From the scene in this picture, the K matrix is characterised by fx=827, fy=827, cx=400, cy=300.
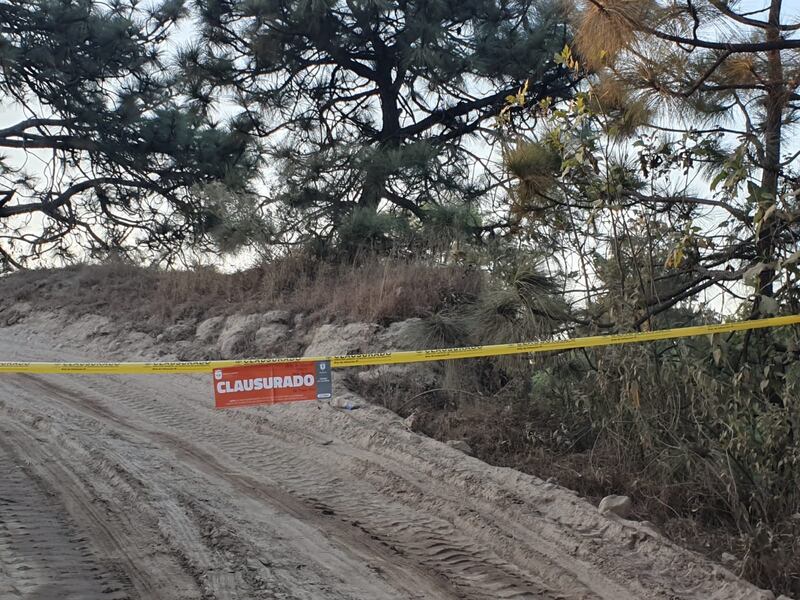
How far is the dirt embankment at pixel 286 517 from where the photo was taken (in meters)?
4.64

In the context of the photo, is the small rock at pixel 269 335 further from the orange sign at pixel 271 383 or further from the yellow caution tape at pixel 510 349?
the yellow caution tape at pixel 510 349

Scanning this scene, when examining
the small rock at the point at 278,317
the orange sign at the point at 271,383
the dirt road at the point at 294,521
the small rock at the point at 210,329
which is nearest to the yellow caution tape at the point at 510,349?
the orange sign at the point at 271,383

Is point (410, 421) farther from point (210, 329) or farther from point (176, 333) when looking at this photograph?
point (176, 333)

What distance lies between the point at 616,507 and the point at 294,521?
7.11 feet

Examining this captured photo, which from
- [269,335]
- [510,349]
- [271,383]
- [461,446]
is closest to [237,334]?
[269,335]

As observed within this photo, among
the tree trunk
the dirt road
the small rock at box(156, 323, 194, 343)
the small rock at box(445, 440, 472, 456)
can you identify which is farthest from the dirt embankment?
the small rock at box(156, 323, 194, 343)

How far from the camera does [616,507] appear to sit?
5562 millimetres

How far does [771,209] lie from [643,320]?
1576 millimetres

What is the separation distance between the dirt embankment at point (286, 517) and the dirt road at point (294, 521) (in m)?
0.01

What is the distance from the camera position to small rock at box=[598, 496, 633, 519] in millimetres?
5551

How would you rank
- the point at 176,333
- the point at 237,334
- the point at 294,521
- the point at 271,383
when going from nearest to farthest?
the point at 294,521 < the point at 271,383 < the point at 237,334 < the point at 176,333

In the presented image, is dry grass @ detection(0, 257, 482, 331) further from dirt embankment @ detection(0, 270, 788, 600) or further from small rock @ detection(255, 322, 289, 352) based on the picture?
dirt embankment @ detection(0, 270, 788, 600)

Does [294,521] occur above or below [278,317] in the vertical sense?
below

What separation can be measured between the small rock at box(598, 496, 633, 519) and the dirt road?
11cm
